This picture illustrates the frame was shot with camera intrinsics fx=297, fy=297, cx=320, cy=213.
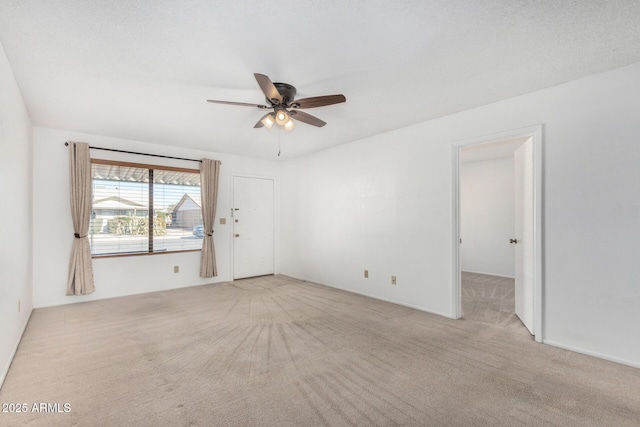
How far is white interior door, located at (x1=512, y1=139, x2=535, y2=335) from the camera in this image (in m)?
3.21

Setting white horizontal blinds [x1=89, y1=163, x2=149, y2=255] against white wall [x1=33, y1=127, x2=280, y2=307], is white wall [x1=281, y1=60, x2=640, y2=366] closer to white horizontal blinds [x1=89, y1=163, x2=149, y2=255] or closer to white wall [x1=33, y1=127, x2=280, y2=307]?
white wall [x1=33, y1=127, x2=280, y2=307]

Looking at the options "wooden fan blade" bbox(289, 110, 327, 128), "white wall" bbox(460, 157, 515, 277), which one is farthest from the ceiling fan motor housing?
"white wall" bbox(460, 157, 515, 277)

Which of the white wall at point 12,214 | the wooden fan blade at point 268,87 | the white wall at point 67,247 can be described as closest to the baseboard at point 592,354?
Answer: the wooden fan blade at point 268,87

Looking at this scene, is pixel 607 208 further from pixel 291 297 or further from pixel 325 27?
pixel 291 297

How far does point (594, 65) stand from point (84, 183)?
614 cm

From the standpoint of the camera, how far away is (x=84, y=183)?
14.3ft

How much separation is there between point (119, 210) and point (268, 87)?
149 inches

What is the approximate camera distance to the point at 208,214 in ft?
18.0

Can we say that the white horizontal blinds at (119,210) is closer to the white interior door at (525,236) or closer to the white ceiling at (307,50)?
the white ceiling at (307,50)

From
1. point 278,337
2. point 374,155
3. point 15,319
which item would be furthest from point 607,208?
point 15,319

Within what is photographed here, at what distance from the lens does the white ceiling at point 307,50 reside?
1851 millimetres

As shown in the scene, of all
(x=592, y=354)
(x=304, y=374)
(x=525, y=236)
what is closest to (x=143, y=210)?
(x=304, y=374)

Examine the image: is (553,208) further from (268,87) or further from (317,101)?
(268,87)

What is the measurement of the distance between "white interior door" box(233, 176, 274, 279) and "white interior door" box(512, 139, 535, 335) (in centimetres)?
451
